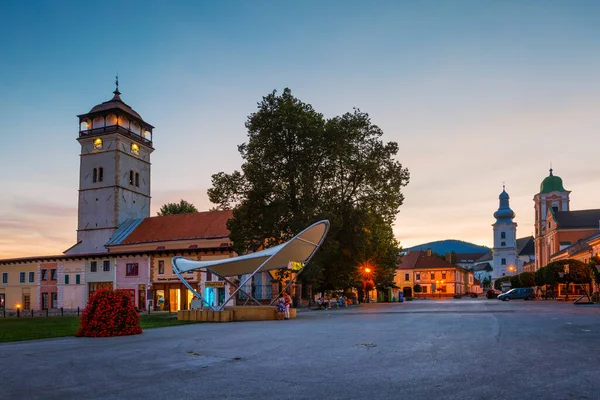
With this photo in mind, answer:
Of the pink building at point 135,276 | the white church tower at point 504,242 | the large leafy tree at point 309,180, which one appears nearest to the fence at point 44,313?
the pink building at point 135,276

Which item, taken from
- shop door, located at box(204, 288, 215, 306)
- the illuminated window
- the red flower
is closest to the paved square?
the red flower

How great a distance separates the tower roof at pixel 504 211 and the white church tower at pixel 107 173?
10692 centimetres

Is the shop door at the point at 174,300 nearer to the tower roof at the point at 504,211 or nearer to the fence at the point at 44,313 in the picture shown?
the fence at the point at 44,313

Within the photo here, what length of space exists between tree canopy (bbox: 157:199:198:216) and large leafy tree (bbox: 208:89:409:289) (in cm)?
4925

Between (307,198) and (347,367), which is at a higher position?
(307,198)

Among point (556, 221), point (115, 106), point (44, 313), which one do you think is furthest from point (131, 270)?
point (556, 221)

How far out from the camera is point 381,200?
145ft

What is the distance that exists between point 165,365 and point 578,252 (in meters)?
72.2

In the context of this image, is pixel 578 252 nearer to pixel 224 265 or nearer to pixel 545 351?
pixel 224 265

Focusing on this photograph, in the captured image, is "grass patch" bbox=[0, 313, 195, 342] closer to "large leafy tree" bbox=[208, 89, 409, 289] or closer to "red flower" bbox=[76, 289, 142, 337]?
"red flower" bbox=[76, 289, 142, 337]

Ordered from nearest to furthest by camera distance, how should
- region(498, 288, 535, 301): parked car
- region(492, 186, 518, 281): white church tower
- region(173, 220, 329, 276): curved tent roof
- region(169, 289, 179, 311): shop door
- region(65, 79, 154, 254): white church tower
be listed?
region(173, 220, 329, 276): curved tent roof
region(169, 289, 179, 311): shop door
region(498, 288, 535, 301): parked car
region(65, 79, 154, 254): white church tower
region(492, 186, 518, 281): white church tower

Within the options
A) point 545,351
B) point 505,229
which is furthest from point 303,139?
point 505,229

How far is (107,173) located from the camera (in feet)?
244

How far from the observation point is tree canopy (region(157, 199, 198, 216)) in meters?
92.3
